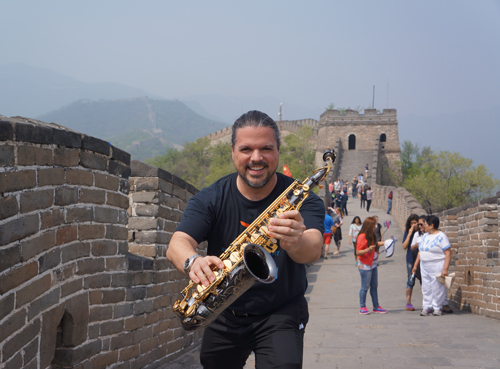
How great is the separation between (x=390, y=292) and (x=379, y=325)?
164 inches

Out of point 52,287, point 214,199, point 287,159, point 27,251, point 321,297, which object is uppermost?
point 287,159

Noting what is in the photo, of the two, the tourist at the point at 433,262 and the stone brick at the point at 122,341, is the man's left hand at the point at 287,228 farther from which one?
the tourist at the point at 433,262

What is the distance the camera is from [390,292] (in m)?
11.9

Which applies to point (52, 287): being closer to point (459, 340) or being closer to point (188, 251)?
point (188, 251)

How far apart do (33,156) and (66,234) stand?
0.81 meters

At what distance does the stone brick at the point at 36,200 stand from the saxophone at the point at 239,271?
119 centimetres

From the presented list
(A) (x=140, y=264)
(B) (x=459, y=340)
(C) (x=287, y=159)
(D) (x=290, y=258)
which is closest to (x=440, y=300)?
(B) (x=459, y=340)

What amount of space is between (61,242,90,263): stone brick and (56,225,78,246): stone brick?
0.05 m

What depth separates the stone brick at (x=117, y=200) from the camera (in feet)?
Answer: 15.4

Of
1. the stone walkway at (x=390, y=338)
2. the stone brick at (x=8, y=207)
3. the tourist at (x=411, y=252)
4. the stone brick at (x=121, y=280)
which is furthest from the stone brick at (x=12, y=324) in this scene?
the tourist at (x=411, y=252)

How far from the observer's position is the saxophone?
2.67 m

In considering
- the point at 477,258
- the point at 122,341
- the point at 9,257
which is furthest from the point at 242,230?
the point at 477,258

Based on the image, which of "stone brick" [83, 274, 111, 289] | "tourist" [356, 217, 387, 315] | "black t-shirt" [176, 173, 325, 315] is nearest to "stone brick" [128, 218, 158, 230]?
"stone brick" [83, 274, 111, 289]

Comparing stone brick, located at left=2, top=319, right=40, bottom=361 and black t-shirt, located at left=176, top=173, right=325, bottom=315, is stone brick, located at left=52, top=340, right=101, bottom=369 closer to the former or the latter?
stone brick, located at left=2, top=319, right=40, bottom=361
